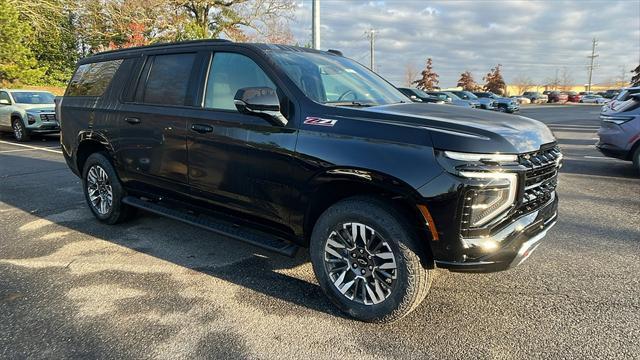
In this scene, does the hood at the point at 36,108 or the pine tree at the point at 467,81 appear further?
the pine tree at the point at 467,81

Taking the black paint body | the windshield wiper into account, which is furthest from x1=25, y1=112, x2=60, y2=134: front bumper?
the windshield wiper

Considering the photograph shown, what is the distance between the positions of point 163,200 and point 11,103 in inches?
533

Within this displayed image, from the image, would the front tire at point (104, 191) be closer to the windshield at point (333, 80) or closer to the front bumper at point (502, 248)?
the windshield at point (333, 80)

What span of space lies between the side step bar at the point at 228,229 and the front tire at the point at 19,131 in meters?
11.9

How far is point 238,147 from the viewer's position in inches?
144

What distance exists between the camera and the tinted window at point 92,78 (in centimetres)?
512

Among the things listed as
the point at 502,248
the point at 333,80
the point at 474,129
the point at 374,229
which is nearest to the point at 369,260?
the point at 374,229

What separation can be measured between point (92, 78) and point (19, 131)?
11423 mm

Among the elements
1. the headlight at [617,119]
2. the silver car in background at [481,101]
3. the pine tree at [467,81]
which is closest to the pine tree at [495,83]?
the pine tree at [467,81]

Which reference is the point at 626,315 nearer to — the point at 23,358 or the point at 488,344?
the point at 488,344

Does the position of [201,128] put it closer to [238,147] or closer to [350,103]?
[238,147]

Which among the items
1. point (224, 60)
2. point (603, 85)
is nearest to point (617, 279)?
point (224, 60)

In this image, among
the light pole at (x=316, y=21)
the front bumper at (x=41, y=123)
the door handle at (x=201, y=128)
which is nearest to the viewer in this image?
the door handle at (x=201, y=128)

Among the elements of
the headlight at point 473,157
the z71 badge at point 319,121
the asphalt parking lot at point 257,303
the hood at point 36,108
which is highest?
the z71 badge at point 319,121
